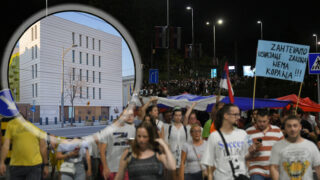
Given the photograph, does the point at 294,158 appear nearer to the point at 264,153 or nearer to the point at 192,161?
the point at 264,153

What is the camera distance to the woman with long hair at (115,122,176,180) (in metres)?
3.40

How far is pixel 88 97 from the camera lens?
5.24 ft

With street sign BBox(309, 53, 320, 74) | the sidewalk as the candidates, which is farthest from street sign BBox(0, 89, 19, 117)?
street sign BBox(309, 53, 320, 74)

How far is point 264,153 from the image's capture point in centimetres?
482

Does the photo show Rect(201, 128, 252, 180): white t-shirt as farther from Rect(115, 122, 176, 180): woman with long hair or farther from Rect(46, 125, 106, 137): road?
Rect(46, 125, 106, 137): road

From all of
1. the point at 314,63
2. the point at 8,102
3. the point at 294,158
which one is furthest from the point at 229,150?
the point at 314,63

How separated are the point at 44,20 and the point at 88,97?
39 cm

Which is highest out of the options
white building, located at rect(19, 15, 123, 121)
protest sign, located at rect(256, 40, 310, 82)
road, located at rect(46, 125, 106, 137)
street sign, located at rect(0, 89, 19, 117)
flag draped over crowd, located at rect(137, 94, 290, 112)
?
protest sign, located at rect(256, 40, 310, 82)

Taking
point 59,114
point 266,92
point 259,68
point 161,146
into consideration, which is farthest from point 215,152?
point 266,92

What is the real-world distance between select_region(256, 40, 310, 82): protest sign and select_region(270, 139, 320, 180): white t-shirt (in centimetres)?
365

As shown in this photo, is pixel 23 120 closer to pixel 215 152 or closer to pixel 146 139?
pixel 146 139

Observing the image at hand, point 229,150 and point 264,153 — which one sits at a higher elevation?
point 229,150

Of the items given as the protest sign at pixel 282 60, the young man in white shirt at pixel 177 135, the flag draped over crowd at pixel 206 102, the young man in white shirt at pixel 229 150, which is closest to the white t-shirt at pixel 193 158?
the young man in white shirt at pixel 177 135

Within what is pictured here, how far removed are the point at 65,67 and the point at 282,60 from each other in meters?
6.75
